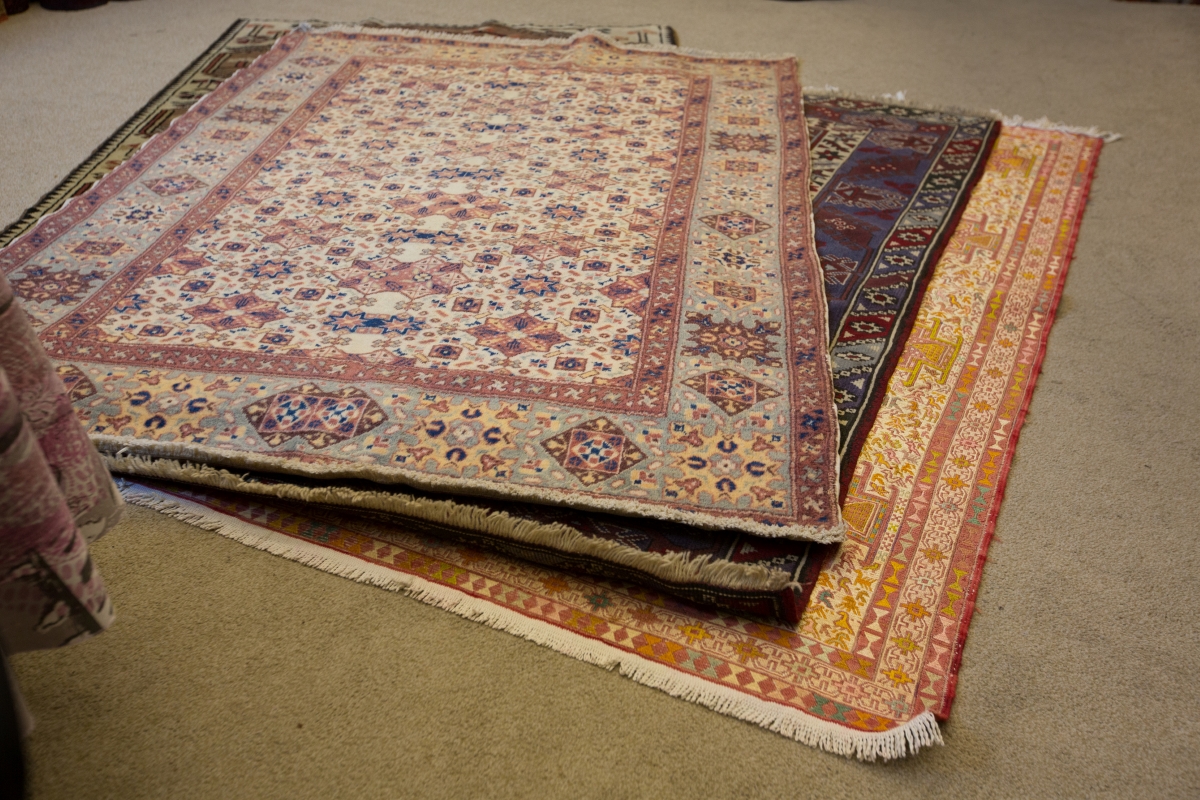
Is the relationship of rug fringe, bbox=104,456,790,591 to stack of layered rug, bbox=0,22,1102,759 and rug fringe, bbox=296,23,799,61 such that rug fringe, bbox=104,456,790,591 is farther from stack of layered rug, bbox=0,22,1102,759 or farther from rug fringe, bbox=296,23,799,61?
rug fringe, bbox=296,23,799,61

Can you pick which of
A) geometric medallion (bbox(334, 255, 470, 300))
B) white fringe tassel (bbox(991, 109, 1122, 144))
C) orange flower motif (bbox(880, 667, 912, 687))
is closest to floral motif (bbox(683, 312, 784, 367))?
geometric medallion (bbox(334, 255, 470, 300))

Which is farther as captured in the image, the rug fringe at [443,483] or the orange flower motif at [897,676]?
the rug fringe at [443,483]

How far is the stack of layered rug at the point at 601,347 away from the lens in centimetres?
144

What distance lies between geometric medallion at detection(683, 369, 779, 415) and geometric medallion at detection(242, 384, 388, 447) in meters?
0.67

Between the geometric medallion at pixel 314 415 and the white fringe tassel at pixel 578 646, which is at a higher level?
the geometric medallion at pixel 314 415

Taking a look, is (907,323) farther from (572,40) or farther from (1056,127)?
(572,40)

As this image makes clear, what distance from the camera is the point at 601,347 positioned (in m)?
1.89

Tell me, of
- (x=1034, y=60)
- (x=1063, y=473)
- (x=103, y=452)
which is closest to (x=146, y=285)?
(x=103, y=452)

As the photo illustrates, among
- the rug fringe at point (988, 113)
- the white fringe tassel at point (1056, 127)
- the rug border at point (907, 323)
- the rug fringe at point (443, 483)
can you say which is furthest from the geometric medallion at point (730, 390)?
the white fringe tassel at point (1056, 127)

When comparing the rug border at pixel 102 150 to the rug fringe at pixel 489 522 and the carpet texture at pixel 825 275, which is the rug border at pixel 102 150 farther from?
the rug fringe at pixel 489 522

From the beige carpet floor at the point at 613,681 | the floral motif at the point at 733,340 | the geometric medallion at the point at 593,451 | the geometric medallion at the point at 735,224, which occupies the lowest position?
the beige carpet floor at the point at 613,681

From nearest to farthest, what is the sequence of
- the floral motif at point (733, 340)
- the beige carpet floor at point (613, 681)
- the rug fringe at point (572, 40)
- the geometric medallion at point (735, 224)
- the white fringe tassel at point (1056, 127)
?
the beige carpet floor at point (613, 681) → the floral motif at point (733, 340) → the geometric medallion at point (735, 224) → the white fringe tassel at point (1056, 127) → the rug fringe at point (572, 40)

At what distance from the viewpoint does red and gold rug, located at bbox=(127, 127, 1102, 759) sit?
4.28 ft

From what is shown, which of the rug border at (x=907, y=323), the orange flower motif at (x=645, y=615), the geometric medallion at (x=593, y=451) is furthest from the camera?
the rug border at (x=907, y=323)
